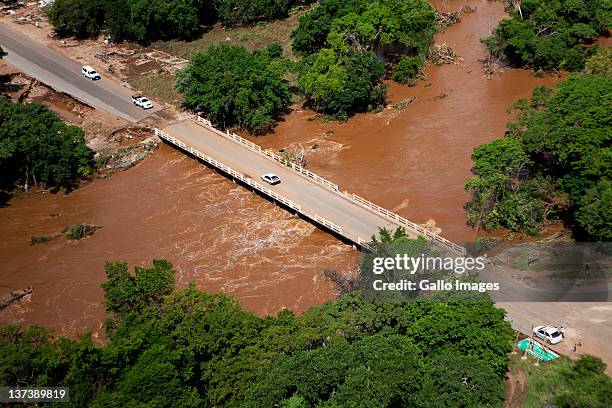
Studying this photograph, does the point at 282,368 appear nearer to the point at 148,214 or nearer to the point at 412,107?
the point at 148,214

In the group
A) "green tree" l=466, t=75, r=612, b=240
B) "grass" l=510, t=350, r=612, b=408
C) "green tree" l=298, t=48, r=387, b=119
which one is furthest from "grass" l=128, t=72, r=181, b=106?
Answer: "grass" l=510, t=350, r=612, b=408

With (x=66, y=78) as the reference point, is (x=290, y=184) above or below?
below

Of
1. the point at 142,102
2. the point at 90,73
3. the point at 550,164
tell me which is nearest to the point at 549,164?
the point at 550,164

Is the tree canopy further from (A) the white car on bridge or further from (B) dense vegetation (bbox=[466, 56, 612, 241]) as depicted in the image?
(B) dense vegetation (bbox=[466, 56, 612, 241])

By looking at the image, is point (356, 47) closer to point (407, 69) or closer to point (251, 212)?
point (407, 69)

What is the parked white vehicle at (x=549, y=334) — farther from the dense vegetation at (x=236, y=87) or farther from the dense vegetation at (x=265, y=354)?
the dense vegetation at (x=236, y=87)

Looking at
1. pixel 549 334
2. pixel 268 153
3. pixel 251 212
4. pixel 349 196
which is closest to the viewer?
pixel 549 334
